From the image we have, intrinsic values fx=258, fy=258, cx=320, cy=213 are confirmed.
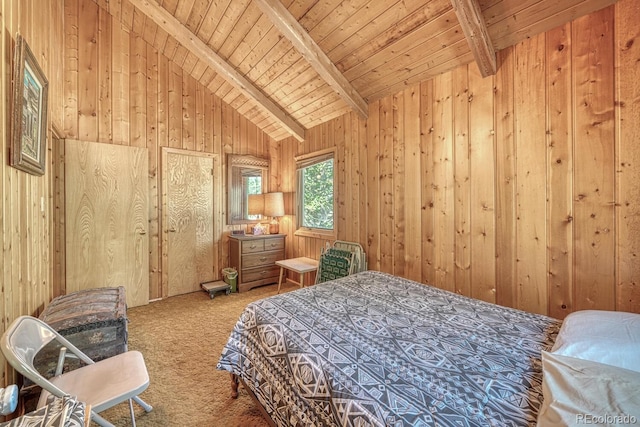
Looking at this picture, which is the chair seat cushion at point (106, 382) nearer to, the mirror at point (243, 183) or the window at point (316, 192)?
the window at point (316, 192)

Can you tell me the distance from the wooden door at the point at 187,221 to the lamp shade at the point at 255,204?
24.1 inches

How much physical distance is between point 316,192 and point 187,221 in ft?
6.56

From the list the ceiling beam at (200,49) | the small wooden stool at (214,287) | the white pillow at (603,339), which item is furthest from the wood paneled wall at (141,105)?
the white pillow at (603,339)

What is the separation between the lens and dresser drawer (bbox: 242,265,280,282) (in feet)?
13.1

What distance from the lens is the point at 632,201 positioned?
5.01ft

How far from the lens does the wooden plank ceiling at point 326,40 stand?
1854mm

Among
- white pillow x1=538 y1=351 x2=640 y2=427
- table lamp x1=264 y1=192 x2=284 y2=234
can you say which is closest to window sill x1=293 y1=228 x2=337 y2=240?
table lamp x1=264 y1=192 x2=284 y2=234

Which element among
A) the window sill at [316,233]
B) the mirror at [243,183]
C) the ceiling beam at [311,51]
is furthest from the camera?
the mirror at [243,183]

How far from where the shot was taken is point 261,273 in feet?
13.6

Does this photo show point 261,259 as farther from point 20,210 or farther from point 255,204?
point 20,210

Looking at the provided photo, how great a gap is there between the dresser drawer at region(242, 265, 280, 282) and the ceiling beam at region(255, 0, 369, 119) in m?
2.72

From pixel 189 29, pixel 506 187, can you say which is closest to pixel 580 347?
pixel 506 187

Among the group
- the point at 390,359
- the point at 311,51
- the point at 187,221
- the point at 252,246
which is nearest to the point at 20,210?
the point at 390,359

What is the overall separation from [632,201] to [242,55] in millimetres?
3735
